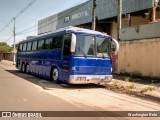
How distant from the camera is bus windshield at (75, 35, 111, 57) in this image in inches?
597

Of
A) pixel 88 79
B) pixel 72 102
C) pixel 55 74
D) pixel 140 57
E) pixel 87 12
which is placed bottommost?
pixel 72 102

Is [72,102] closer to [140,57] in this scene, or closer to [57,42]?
[57,42]

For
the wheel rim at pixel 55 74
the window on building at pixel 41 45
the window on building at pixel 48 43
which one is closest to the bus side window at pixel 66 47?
the wheel rim at pixel 55 74

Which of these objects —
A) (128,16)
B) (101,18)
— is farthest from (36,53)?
(101,18)

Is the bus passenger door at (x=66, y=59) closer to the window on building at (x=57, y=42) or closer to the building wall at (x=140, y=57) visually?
the window on building at (x=57, y=42)

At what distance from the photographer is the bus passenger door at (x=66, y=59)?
15.4m

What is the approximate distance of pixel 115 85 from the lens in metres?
16.4

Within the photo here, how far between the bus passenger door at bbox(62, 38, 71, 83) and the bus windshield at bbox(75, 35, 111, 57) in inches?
23.5

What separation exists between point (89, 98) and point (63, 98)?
102 cm

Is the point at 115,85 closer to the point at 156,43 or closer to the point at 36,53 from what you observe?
the point at 156,43

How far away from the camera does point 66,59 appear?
1562 centimetres

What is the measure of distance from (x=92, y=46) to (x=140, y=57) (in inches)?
261

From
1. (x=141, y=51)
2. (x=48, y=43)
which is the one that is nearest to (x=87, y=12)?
(x=141, y=51)

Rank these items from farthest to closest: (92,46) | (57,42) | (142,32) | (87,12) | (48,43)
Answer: (87,12) → (142,32) → (48,43) → (57,42) → (92,46)
